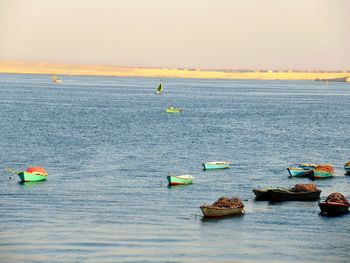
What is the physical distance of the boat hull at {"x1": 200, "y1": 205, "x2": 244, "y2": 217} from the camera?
61.3 metres

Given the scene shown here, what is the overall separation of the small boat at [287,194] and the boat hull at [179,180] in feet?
28.0

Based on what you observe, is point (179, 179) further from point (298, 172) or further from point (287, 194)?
point (298, 172)

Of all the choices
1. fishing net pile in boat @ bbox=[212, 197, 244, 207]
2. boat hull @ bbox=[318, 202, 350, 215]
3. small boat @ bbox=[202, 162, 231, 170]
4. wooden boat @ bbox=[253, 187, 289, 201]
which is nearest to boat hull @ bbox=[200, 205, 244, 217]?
fishing net pile in boat @ bbox=[212, 197, 244, 207]

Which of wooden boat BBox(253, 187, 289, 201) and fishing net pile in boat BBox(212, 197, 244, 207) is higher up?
wooden boat BBox(253, 187, 289, 201)

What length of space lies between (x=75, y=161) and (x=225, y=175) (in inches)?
661

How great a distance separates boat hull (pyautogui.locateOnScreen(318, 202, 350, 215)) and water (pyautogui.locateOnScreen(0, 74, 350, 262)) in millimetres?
1033

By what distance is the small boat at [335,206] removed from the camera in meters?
64.4

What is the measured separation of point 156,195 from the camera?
70.5 metres

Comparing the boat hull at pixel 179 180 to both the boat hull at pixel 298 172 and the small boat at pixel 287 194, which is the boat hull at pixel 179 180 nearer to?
the small boat at pixel 287 194

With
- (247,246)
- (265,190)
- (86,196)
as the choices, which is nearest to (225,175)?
(265,190)

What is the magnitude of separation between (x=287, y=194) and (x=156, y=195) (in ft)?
35.4

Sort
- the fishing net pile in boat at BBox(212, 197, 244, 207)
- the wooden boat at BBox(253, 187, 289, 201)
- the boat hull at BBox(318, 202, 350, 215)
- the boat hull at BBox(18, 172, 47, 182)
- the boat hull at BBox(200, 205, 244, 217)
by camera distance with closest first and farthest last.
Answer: the boat hull at BBox(200, 205, 244, 217) < the fishing net pile in boat at BBox(212, 197, 244, 207) < the boat hull at BBox(318, 202, 350, 215) < the wooden boat at BBox(253, 187, 289, 201) < the boat hull at BBox(18, 172, 47, 182)

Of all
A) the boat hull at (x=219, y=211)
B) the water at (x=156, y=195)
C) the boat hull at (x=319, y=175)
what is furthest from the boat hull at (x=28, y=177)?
the boat hull at (x=319, y=175)

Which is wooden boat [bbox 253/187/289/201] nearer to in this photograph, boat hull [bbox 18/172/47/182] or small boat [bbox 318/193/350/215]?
small boat [bbox 318/193/350/215]
